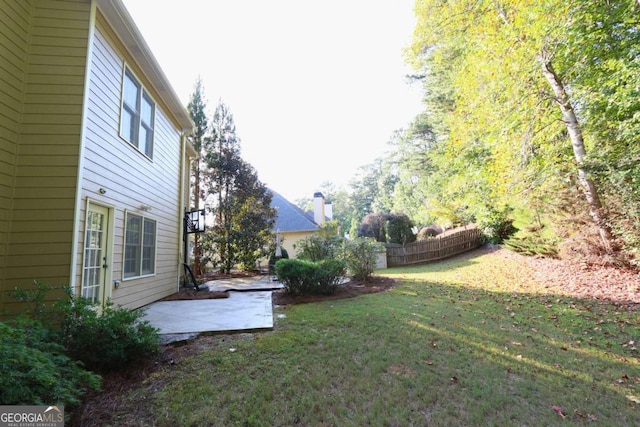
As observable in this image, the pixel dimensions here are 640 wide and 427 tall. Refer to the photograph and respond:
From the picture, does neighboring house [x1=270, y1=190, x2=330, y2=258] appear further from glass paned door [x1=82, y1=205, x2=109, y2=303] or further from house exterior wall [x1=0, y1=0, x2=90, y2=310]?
house exterior wall [x1=0, y1=0, x2=90, y2=310]

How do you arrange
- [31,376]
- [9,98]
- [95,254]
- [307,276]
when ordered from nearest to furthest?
1. [31,376]
2. [9,98]
3. [95,254]
4. [307,276]

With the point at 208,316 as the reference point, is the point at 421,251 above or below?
above

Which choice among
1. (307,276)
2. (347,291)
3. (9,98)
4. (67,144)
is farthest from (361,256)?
(9,98)

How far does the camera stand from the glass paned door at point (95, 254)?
4.24m

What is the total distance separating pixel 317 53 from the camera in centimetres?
930

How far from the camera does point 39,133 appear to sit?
3.82 m

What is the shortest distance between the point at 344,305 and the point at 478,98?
673 centimetres

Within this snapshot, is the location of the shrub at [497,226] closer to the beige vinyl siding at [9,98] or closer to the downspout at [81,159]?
the downspout at [81,159]

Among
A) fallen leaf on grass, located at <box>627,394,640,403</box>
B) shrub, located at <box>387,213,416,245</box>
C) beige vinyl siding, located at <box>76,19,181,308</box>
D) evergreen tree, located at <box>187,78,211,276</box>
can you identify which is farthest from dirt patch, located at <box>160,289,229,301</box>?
shrub, located at <box>387,213,416,245</box>

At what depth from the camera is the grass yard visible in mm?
2311

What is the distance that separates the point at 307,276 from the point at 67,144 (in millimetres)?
5029

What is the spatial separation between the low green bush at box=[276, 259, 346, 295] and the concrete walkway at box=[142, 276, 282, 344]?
26.4 inches

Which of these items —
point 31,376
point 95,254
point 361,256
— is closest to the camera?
point 31,376

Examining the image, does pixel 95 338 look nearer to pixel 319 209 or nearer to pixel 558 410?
pixel 558 410
